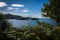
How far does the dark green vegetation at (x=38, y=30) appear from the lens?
4.36m

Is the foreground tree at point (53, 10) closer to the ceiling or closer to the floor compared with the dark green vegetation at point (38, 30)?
closer to the ceiling

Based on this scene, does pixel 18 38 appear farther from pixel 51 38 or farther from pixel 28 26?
pixel 51 38

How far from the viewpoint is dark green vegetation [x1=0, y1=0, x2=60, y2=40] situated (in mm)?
4363

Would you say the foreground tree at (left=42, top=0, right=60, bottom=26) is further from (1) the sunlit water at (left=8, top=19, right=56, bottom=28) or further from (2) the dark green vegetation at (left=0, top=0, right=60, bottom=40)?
(1) the sunlit water at (left=8, top=19, right=56, bottom=28)

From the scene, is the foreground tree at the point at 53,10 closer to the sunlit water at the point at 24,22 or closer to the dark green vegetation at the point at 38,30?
the dark green vegetation at the point at 38,30

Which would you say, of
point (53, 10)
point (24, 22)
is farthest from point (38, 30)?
point (53, 10)

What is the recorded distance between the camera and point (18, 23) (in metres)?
4.42

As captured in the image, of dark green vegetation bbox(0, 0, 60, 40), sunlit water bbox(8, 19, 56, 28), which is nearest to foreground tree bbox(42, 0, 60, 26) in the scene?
dark green vegetation bbox(0, 0, 60, 40)

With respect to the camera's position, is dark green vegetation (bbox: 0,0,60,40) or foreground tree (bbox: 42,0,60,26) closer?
dark green vegetation (bbox: 0,0,60,40)

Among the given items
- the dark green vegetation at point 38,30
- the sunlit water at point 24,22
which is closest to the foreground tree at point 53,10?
the dark green vegetation at point 38,30

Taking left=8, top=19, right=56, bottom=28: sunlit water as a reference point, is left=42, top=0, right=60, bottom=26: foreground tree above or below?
above

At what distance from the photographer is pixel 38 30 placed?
14.7 ft

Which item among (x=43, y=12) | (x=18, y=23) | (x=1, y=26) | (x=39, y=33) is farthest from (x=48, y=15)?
(x=1, y=26)

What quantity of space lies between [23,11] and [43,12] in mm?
508
